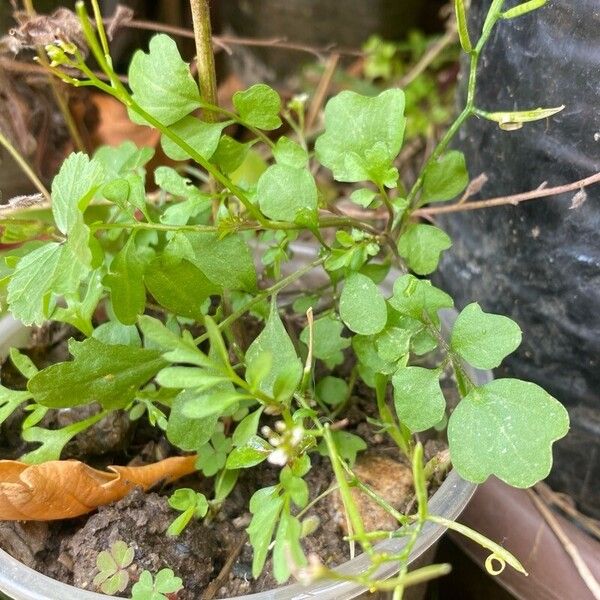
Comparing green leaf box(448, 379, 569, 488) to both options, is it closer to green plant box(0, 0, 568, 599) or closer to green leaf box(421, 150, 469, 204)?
green plant box(0, 0, 568, 599)

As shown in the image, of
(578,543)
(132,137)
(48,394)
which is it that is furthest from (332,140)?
(132,137)

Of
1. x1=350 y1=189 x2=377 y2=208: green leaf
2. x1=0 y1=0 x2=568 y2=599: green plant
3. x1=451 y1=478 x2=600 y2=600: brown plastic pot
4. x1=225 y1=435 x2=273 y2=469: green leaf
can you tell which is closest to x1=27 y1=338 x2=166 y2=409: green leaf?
x1=0 y1=0 x2=568 y2=599: green plant

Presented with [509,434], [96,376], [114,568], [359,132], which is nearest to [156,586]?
[114,568]

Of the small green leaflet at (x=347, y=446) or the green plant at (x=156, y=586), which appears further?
the small green leaflet at (x=347, y=446)

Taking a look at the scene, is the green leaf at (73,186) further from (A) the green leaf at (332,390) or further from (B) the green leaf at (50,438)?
(A) the green leaf at (332,390)

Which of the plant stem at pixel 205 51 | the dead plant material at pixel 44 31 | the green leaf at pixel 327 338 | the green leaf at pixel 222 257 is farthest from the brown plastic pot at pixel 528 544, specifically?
the dead plant material at pixel 44 31
